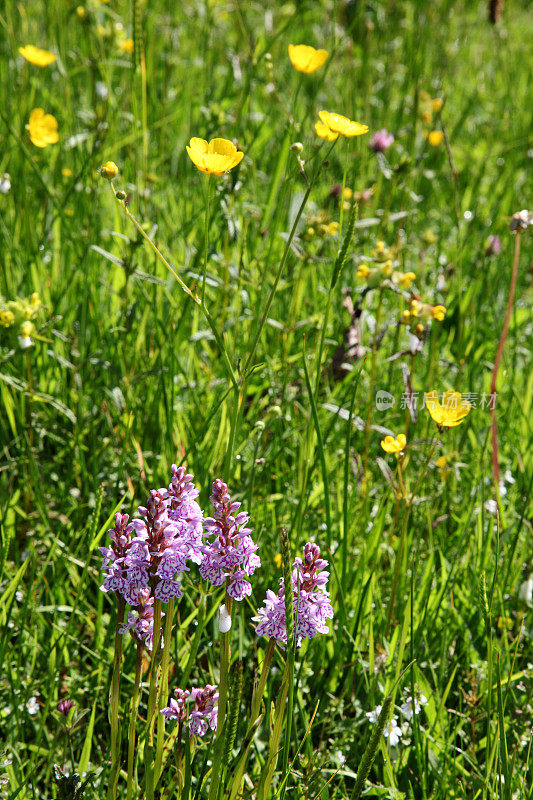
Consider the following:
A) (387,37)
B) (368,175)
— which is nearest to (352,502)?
(368,175)

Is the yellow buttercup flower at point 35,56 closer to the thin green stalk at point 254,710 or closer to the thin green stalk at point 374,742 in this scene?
the thin green stalk at point 254,710

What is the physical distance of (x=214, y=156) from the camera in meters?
1.02

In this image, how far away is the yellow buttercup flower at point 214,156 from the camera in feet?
3.34

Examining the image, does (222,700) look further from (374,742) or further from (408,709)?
(408,709)

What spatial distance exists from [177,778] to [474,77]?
459 centimetres

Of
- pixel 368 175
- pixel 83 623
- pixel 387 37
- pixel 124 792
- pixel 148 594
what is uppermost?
pixel 387 37

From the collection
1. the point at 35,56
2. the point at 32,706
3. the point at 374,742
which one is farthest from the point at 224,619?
the point at 35,56

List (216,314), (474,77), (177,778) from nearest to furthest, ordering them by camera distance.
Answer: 1. (177,778)
2. (216,314)
3. (474,77)

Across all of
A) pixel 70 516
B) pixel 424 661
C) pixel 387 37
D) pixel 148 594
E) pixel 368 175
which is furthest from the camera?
pixel 387 37

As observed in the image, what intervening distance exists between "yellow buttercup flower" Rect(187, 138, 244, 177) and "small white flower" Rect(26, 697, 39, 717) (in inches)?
36.8

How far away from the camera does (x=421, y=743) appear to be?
117cm

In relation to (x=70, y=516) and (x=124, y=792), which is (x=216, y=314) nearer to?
(x=70, y=516)

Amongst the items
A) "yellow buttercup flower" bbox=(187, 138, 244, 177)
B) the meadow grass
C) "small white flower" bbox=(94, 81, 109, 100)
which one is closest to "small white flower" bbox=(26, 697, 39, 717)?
the meadow grass

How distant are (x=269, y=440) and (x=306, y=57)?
921 millimetres
